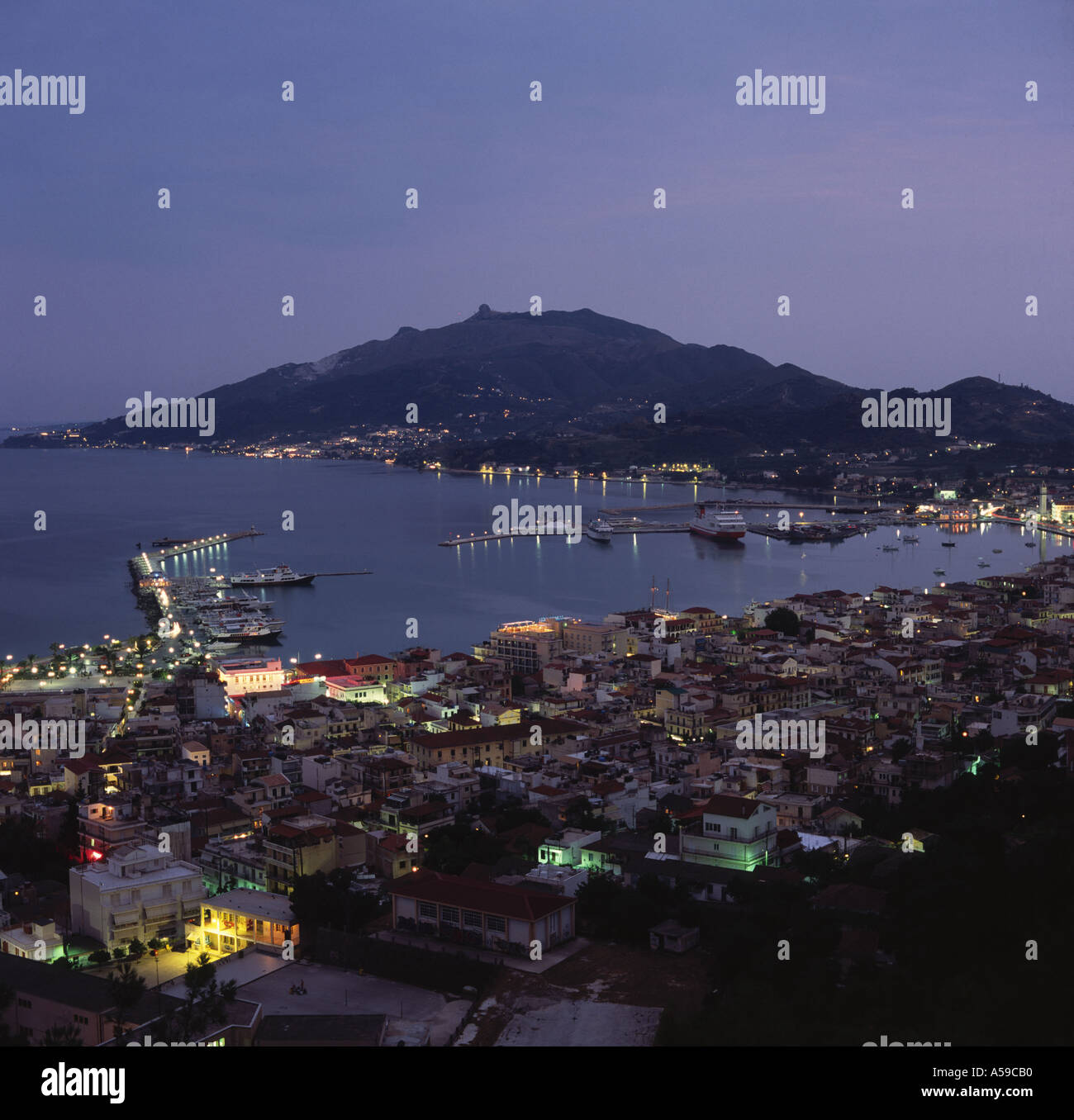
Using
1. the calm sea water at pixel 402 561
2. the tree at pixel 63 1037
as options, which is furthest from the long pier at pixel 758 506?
the tree at pixel 63 1037

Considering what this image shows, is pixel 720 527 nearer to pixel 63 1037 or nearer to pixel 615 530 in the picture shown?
pixel 615 530

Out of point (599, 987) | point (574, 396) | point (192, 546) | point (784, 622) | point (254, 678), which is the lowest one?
point (599, 987)

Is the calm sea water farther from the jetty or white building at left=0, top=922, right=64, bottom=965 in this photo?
white building at left=0, top=922, right=64, bottom=965

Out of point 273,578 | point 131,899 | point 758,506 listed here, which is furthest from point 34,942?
point 758,506

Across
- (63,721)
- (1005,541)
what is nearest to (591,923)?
(63,721)

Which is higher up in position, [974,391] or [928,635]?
[974,391]

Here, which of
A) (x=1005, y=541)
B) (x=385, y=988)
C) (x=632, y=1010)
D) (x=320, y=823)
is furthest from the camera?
(x=1005, y=541)
